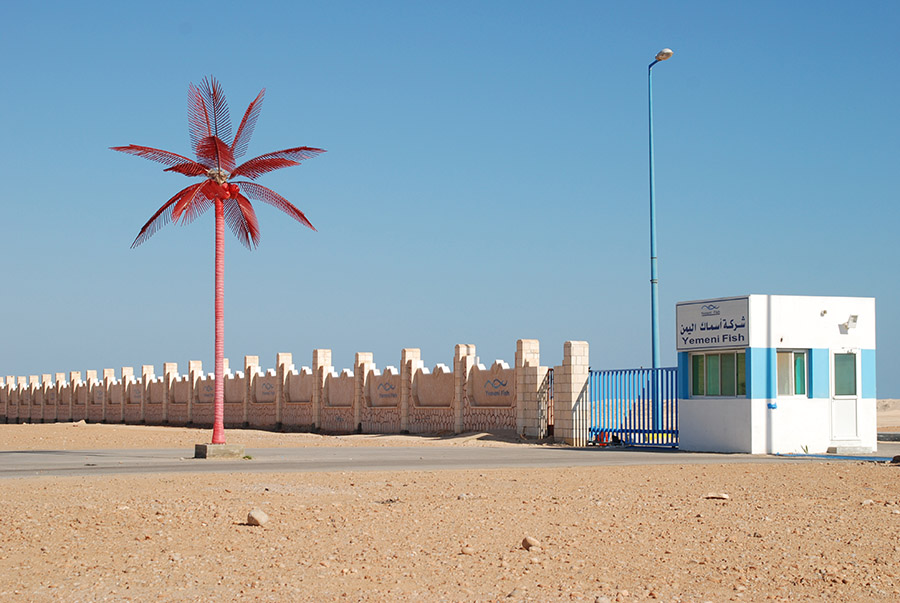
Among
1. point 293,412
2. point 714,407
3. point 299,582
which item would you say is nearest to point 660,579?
point 299,582

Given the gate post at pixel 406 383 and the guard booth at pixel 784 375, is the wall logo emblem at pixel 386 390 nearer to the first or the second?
the gate post at pixel 406 383

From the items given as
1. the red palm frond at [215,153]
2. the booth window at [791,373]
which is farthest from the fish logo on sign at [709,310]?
the red palm frond at [215,153]

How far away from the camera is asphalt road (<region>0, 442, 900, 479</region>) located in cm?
1827

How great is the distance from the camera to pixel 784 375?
24.6 meters

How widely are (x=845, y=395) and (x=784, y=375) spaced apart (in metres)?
1.75

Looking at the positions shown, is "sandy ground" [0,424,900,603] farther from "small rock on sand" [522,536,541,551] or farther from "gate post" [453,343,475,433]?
"gate post" [453,343,475,433]

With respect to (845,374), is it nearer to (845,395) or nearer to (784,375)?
(845,395)

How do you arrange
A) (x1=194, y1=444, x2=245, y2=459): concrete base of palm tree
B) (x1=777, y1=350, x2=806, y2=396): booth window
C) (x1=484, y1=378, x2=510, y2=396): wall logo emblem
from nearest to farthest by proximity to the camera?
(x1=194, y1=444, x2=245, y2=459): concrete base of palm tree < (x1=777, y1=350, x2=806, y2=396): booth window < (x1=484, y1=378, x2=510, y2=396): wall logo emblem

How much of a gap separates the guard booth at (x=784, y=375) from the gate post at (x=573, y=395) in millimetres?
4416

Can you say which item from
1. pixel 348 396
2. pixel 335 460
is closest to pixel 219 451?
pixel 335 460

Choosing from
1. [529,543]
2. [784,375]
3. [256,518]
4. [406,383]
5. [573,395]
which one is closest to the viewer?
[529,543]

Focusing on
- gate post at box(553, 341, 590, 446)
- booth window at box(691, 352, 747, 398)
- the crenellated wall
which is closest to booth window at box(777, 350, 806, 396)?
booth window at box(691, 352, 747, 398)

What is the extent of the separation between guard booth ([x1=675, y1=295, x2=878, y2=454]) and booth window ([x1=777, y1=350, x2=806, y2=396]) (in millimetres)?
24

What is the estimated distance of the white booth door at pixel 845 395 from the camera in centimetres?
2488
